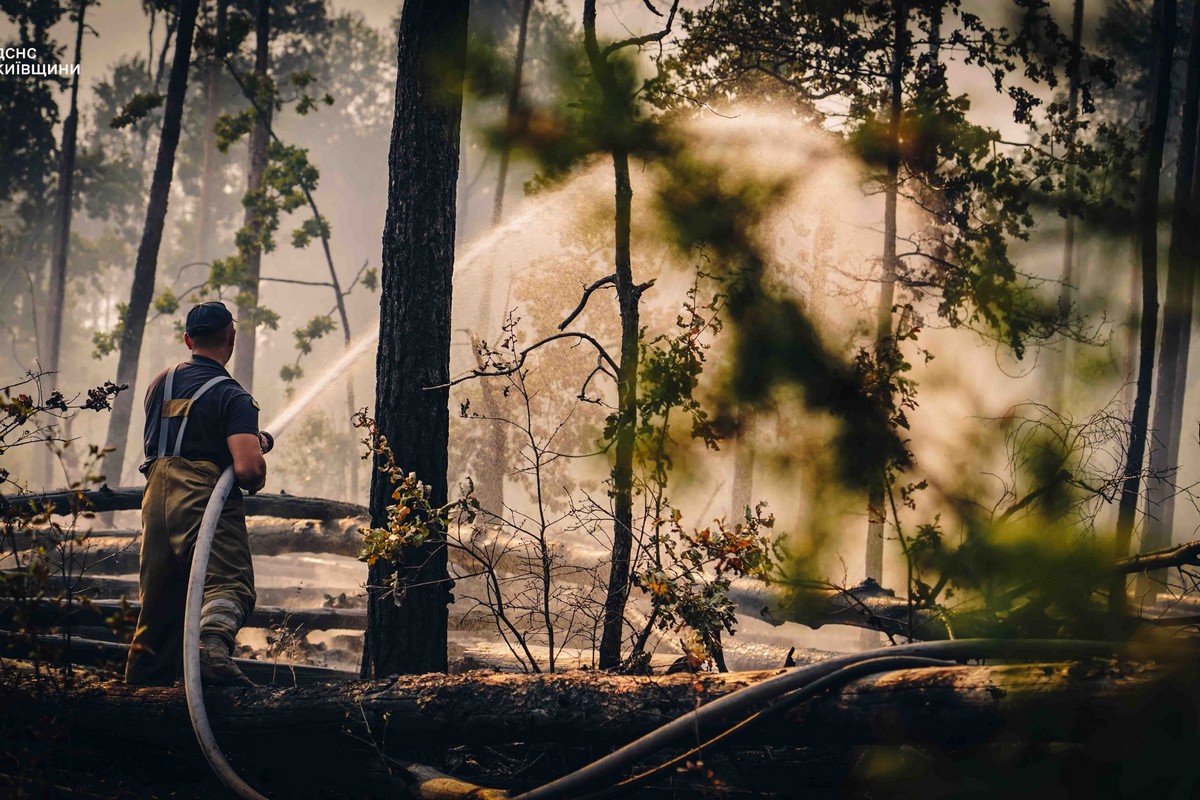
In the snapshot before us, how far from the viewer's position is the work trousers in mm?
4215

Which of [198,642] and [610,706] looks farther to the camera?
[198,642]

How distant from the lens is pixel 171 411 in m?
4.45

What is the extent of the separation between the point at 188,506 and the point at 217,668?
0.86 m

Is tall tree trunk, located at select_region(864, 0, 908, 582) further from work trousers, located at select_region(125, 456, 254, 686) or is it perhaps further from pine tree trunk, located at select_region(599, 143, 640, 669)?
work trousers, located at select_region(125, 456, 254, 686)

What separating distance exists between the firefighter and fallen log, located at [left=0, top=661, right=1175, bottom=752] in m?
0.35

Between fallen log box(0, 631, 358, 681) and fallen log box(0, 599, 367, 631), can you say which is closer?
fallen log box(0, 631, 358, 681)

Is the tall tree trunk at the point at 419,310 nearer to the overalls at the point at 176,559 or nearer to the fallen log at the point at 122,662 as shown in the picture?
the fallen log at the point at 122,662

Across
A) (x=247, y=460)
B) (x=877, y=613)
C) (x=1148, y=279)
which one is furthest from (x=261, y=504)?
(x=1148, y=279)

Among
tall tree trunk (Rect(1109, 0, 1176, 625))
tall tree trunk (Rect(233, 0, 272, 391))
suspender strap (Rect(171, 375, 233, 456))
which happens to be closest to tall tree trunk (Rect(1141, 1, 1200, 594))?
tall tree trunk (Rect(1109, 0, 1176, 625))

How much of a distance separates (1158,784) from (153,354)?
61.5m

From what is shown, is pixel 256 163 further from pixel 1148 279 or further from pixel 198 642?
pixel 198 642

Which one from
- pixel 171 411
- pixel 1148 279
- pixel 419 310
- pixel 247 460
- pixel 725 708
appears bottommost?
pixel 725 708

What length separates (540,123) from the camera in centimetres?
636

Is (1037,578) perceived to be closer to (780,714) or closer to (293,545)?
(780,714)
